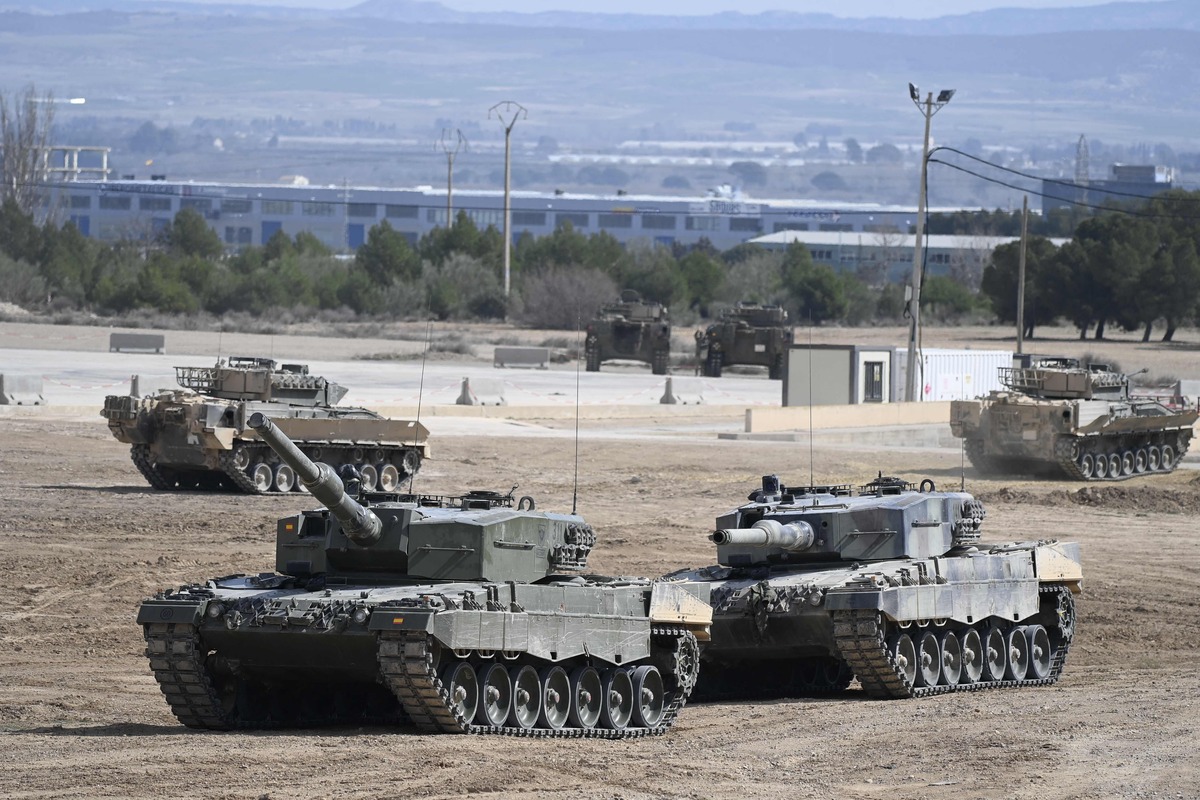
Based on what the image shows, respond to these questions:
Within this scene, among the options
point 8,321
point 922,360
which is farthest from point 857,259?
point 922,360

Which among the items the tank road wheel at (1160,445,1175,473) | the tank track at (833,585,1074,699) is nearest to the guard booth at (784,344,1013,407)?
the tank road wheel at (1160,445,1175,473)

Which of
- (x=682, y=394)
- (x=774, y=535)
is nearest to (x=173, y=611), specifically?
(x=774, y=535)

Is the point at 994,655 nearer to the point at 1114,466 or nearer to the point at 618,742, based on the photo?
the point at 618,742

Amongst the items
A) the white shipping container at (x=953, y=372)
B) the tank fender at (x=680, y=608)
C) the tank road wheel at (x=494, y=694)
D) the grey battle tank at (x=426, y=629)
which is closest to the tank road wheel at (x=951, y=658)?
the tank fender at (x=680, y=608)

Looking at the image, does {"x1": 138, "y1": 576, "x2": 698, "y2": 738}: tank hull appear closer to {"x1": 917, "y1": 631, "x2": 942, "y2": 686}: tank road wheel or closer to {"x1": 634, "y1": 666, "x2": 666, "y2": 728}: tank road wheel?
{"x1": 634, "y1": 666, "x2": 666, "y2": 728}: tank road wheel

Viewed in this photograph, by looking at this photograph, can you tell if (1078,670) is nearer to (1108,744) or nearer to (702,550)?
(1108,744)

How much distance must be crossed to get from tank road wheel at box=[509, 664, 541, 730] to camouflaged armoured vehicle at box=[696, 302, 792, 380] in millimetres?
47376

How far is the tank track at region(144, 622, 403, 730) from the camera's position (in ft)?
43.0

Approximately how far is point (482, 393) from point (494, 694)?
3286 centimetres

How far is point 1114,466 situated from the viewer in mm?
36375

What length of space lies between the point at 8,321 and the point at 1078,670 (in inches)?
2398

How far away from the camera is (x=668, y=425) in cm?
4444

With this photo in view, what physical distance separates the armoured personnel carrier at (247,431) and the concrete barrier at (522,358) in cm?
2974

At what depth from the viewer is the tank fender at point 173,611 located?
13.0m
